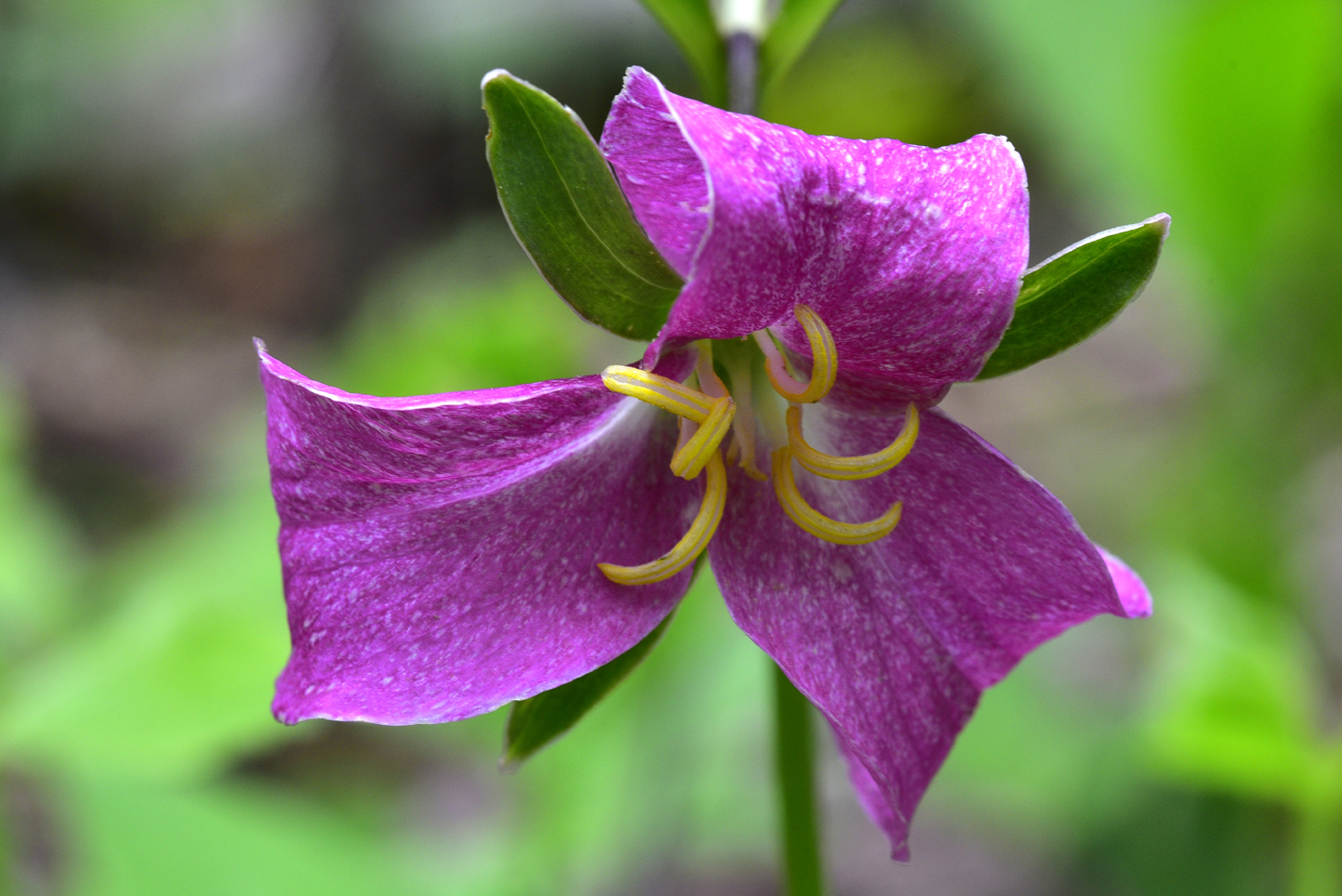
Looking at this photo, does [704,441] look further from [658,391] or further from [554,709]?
[554,709]

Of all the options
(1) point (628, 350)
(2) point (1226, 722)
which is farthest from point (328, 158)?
(2) point (1226, 722)

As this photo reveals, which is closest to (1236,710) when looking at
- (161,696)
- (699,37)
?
(699,37)

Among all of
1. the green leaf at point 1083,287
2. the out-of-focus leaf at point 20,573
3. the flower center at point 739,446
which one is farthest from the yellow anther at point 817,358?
the out-of-focus leaf at point 20,573

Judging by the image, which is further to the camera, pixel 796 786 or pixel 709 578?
pixel 709 578

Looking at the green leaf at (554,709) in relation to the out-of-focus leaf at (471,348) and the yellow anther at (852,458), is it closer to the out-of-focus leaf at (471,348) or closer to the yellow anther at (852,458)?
the yellow anther at (852,458)

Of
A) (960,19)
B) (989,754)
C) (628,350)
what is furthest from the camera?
(960,19)

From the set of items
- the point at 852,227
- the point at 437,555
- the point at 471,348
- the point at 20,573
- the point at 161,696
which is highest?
the point at 852,227

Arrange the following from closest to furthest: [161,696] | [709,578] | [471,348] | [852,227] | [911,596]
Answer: [852,227] → [911,596] → [161,696] → [471,348] → [709,578]

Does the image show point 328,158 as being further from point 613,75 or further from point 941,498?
point 941,498
